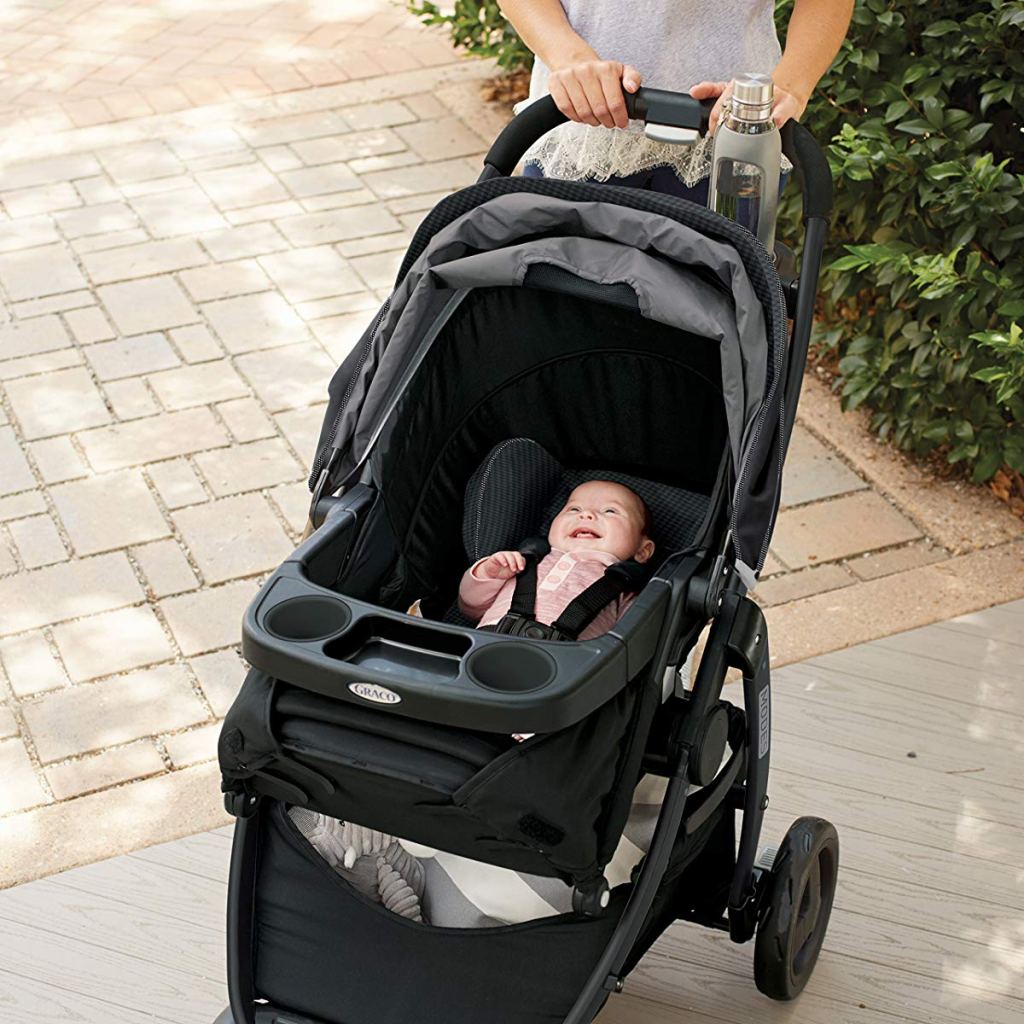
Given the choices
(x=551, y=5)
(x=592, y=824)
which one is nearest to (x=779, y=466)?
(x=592, y=824)

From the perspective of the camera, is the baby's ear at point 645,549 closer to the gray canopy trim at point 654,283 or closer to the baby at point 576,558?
the baby at point 576,558

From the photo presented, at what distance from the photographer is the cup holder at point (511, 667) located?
1.91 metres

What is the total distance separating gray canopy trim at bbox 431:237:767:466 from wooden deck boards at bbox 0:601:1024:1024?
43.1 inches

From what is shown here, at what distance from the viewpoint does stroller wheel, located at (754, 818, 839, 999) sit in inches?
97.9

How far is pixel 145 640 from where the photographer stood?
140 inches

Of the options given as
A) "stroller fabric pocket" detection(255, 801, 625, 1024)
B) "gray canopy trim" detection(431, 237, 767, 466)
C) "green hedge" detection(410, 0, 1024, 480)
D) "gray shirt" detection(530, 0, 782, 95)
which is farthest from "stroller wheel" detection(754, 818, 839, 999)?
"green hedge" detection(410, 0, 1024, 480)

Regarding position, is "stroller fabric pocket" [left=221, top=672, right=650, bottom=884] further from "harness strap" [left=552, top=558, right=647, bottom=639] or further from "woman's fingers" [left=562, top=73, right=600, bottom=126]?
"woman's fingers" [left=562, top=73, right=600, bottom=126]

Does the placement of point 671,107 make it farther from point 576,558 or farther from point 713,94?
point 576,558

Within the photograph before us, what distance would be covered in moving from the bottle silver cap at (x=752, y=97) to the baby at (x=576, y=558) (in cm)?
70

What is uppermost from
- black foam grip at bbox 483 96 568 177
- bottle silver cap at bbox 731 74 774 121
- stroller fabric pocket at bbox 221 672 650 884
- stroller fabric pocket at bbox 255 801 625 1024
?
bottle silver cap at bbox 731 74 774 121

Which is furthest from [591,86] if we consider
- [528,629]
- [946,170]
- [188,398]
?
[188,398]

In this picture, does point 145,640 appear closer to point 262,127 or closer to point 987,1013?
point 987,1013

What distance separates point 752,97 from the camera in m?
2.29

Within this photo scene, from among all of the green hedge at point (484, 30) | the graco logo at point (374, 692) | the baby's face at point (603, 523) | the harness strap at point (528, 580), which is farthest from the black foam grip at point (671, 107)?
the green hedge at point (484, 30)
